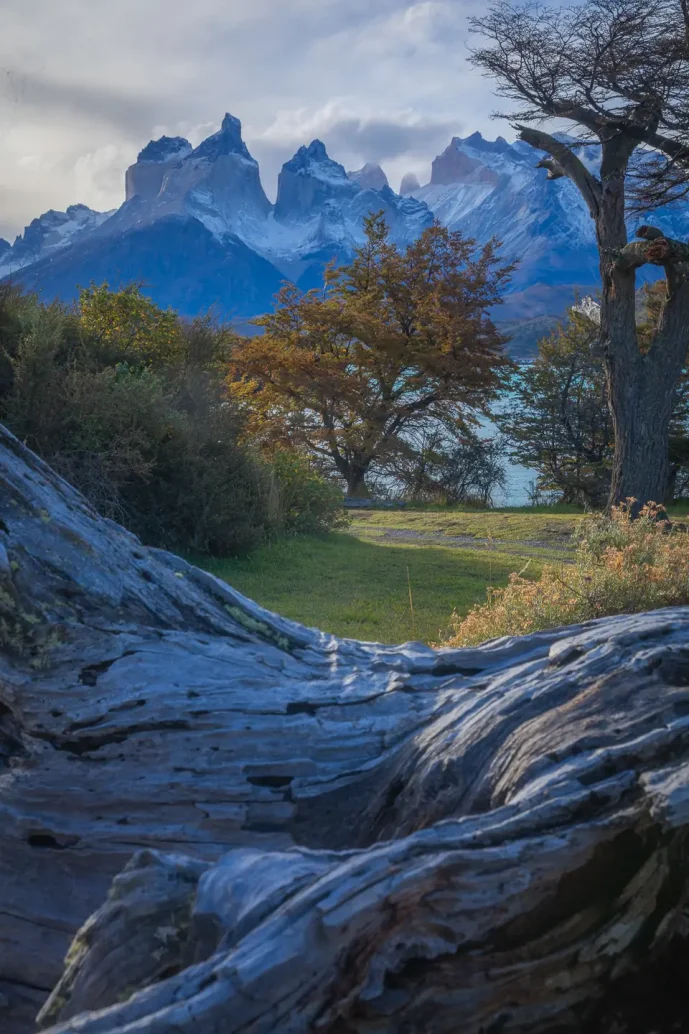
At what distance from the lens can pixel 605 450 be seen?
80.3 feet

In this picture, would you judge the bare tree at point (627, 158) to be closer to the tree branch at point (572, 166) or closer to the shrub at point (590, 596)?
the tree branch at point (572, 166)

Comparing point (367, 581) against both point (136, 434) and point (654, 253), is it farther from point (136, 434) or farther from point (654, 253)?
point (654, 253)

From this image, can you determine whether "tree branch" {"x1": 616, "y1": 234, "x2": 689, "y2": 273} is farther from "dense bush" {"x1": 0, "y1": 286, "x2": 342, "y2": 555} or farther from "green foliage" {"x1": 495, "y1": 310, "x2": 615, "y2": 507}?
"green foliage" {"x1": 495, "y1": 310, "x2": 615, "y2": 507}

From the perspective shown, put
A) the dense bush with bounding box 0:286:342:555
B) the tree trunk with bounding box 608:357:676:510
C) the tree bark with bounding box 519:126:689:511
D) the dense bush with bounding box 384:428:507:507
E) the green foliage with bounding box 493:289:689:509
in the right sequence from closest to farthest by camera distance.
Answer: the dense bush with bounding box 0:286:342:555, the tree bark with bounding box 519:126:689:511, the tree trunk with bounding box 608:357:676:510, the green foliage with bounding box 493:289:689:509, the dense bush with bounding box 384:428:507:507

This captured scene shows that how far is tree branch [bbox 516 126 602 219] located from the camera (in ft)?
42.4

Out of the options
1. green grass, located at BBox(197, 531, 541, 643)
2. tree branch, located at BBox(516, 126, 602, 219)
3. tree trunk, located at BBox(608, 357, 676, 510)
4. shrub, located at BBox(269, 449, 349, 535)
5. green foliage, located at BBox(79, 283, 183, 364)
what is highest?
tree branch, located at BBox(516, 126, 602, 219)

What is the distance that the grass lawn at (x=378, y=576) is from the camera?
785cm

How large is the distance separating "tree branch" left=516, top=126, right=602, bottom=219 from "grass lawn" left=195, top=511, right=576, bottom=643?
19.2 ft

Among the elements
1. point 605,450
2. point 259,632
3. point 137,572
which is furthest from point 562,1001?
point 605,450

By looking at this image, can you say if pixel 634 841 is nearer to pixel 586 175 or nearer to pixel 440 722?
pixel 440 722

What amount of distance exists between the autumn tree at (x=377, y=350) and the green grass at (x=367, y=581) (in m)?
A: 11.2

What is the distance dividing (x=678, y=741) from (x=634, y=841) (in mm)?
263

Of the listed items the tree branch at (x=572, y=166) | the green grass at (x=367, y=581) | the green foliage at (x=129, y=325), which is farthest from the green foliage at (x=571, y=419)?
the green foliage at (x=129, y=325)

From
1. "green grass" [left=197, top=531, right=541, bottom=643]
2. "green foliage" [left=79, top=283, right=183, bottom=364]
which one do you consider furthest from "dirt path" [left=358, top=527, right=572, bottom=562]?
"green foliage" [left=79, top=283, right=183, bottom=364]
